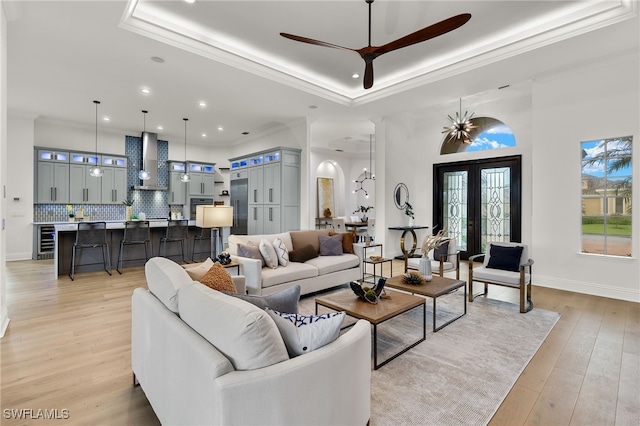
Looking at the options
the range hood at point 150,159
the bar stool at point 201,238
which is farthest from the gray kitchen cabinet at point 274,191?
the range hood at point 150,159

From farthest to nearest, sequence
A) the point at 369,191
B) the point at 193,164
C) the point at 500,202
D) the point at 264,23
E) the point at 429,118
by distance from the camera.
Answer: the point at 369,191 < the point at 193,164 < the point at 429,118 < the point at 500,202 < the point at 264,23

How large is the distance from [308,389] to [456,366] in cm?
171

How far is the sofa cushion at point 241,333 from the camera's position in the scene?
4.11 feet

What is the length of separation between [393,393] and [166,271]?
170 centimetres

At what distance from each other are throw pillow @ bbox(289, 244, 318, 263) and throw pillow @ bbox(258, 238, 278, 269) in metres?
0.39

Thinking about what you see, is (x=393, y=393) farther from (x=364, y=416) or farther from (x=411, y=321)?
(x=411, y=321)

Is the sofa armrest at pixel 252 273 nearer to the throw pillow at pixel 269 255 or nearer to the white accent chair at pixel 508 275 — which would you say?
the throw pillow at pixel 269 255

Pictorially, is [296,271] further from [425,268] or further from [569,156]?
[569,156]

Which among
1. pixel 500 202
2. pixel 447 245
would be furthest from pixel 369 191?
pixel 447 245

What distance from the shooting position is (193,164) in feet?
31.3

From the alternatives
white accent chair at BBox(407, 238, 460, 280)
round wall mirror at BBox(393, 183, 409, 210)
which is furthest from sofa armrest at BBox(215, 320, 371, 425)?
round wall mirror at BBox(393, 183, 409, 210)

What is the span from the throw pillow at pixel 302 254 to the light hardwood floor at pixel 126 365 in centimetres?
208

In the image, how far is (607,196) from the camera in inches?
173

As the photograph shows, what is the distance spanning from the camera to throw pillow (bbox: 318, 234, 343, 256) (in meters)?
4.77
